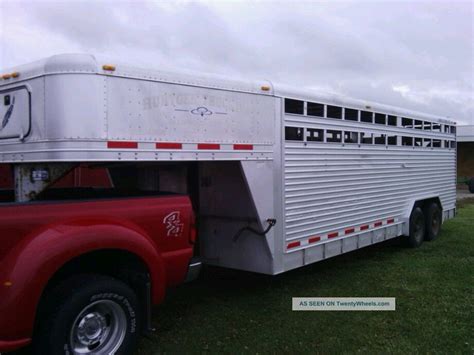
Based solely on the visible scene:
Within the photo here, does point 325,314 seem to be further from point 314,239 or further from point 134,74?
point 134,74

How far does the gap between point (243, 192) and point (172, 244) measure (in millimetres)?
1267

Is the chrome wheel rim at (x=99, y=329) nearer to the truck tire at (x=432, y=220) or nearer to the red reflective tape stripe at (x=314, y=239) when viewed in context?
the red reflective tape stripe at (x=314, y=239)

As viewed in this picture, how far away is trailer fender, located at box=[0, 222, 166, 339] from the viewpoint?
338 centimetres

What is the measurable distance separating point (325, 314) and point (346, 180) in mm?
2065

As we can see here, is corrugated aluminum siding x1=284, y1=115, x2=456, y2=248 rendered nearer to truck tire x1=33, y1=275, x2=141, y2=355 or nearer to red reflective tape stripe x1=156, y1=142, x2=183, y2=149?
red reflective tape stripe x1=156, y1=142, x2=183, y2=149

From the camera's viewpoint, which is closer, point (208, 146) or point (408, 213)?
point (208, 146)

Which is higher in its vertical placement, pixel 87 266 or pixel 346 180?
pixel 346 180

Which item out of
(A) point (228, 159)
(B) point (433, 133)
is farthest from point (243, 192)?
(B) point (433, 133)

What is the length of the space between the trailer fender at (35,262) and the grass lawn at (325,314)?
1.32m

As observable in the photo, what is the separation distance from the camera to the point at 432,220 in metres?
9.70

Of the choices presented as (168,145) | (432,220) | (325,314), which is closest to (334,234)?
(325,314)

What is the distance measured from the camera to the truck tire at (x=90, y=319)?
358cm

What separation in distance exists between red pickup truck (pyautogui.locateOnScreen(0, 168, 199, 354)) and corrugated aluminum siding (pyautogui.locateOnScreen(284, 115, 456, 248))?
5.48ft

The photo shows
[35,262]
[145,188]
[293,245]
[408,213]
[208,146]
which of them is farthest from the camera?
[408,213]
